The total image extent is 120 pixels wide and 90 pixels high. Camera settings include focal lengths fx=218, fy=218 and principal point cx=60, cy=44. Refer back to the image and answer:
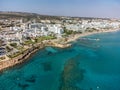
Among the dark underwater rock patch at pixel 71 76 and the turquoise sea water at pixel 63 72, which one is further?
the turquoise sea water at pixel 63 72

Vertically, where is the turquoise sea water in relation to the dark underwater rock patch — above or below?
below

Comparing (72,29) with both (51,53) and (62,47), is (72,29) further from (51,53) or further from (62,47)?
(51,53)

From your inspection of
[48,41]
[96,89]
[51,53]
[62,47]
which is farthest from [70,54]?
[96,89]

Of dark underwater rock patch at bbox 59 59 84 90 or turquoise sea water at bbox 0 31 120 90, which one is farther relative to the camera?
turquoise sea water at bbox 0 31 120 90

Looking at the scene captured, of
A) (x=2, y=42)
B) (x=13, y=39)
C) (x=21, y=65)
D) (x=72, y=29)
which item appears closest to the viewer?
(x=21, y=65)

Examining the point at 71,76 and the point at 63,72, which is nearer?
the point at 71,76

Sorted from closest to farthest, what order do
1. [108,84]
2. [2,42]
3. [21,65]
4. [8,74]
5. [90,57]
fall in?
A: [108,84], [8,74], [21,65], [90,57], [2,42]

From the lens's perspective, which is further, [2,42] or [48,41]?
[48,41]

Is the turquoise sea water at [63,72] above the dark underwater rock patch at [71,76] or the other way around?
the other way around
